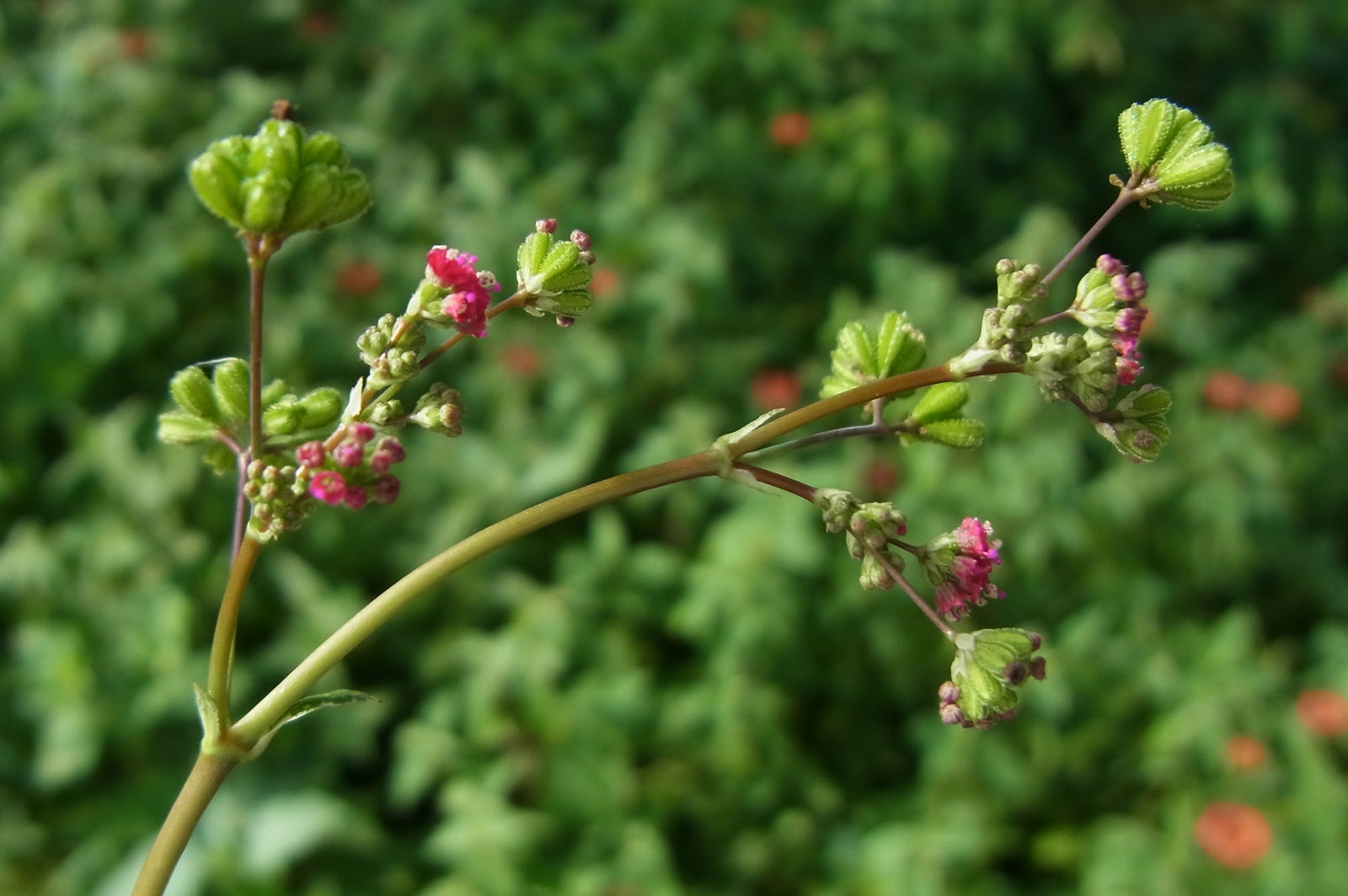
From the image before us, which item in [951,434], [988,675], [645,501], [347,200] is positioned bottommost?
[988,675]

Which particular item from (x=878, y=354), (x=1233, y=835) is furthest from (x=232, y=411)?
(x=1233, y=835)

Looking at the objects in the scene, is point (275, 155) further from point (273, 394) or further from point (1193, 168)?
point (1193, 168)

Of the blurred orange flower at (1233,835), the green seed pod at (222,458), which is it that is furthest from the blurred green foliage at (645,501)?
the green seed pod at (222,458)

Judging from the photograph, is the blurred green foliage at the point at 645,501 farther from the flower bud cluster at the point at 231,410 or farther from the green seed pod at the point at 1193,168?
the green seed pod at the point at 1193,168

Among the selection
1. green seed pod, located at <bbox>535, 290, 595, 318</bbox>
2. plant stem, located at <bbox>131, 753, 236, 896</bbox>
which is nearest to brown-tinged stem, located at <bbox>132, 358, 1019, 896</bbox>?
plant stem, located at <bbox>131, 753, 236, 896</bbox>

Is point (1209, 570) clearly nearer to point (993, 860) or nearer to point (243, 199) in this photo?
point (993, 860)

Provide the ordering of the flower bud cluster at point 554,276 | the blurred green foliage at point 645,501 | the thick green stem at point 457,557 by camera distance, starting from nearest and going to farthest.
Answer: the thick green stem at point 457,557 < the flower bud cluster at point 554,276 < the blurred green foliage at point 645,501
